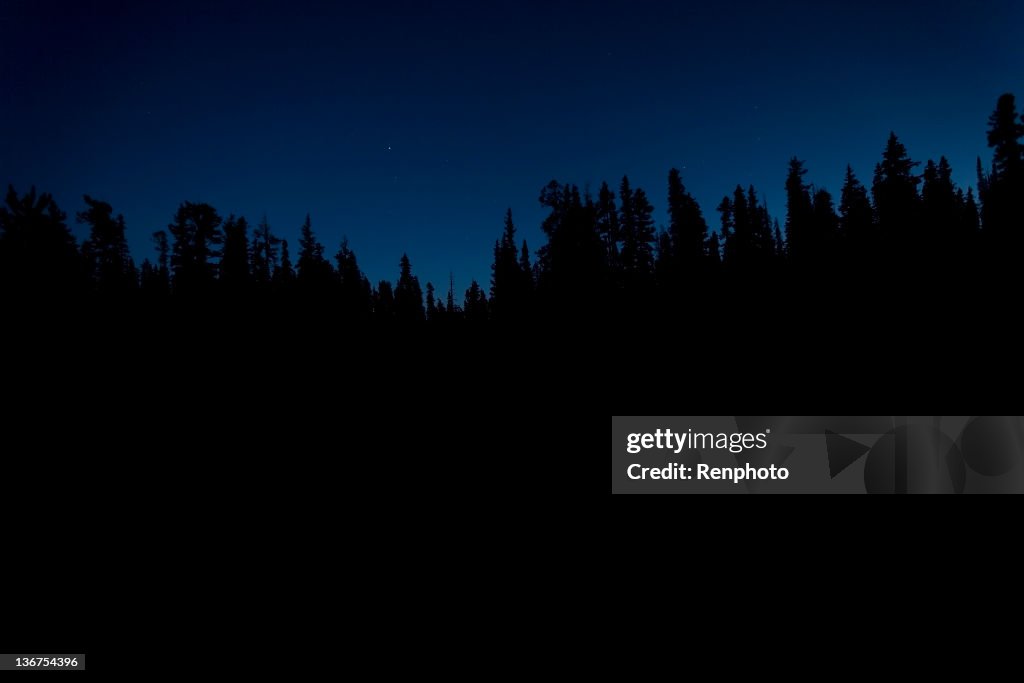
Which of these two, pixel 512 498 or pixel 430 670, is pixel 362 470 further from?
pixel 430 670

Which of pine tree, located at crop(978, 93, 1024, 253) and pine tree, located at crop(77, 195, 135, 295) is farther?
pine tree, located at crop(77, 195, 135, 295)

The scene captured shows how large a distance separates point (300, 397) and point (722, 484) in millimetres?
20055

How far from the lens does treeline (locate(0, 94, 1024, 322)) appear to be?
22812 millimetres

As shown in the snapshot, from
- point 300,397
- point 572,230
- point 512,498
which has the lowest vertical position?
point 512,498

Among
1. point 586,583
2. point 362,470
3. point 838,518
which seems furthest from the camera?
point 362,470

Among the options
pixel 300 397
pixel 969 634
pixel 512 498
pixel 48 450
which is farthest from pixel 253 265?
pixel 969 634

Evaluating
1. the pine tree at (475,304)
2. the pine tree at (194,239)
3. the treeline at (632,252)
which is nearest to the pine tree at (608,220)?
the treeline at (632,252)

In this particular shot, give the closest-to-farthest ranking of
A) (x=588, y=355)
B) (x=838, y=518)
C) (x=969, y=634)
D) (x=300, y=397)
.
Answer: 1. (x=969, y=634)
2. (x=838, y=518)
3. (x=300, y=397)
4. (x=588, y=355)

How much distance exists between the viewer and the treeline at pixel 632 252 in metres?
22.8

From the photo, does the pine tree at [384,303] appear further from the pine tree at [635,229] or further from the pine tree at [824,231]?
the pine tree at [824,231]

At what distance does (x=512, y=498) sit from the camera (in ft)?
28.2

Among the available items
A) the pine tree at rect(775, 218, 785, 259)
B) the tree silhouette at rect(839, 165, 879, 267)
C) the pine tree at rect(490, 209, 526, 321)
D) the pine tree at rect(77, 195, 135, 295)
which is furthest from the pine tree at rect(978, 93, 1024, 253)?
the pine tree at rect(77, 195, 135, 295)

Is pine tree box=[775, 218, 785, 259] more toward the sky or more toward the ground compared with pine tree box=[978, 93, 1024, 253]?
more toward the sky

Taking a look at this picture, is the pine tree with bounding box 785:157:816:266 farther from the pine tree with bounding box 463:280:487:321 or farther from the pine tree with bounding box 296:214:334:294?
the pine tree with bounding box 296:214:334:294
